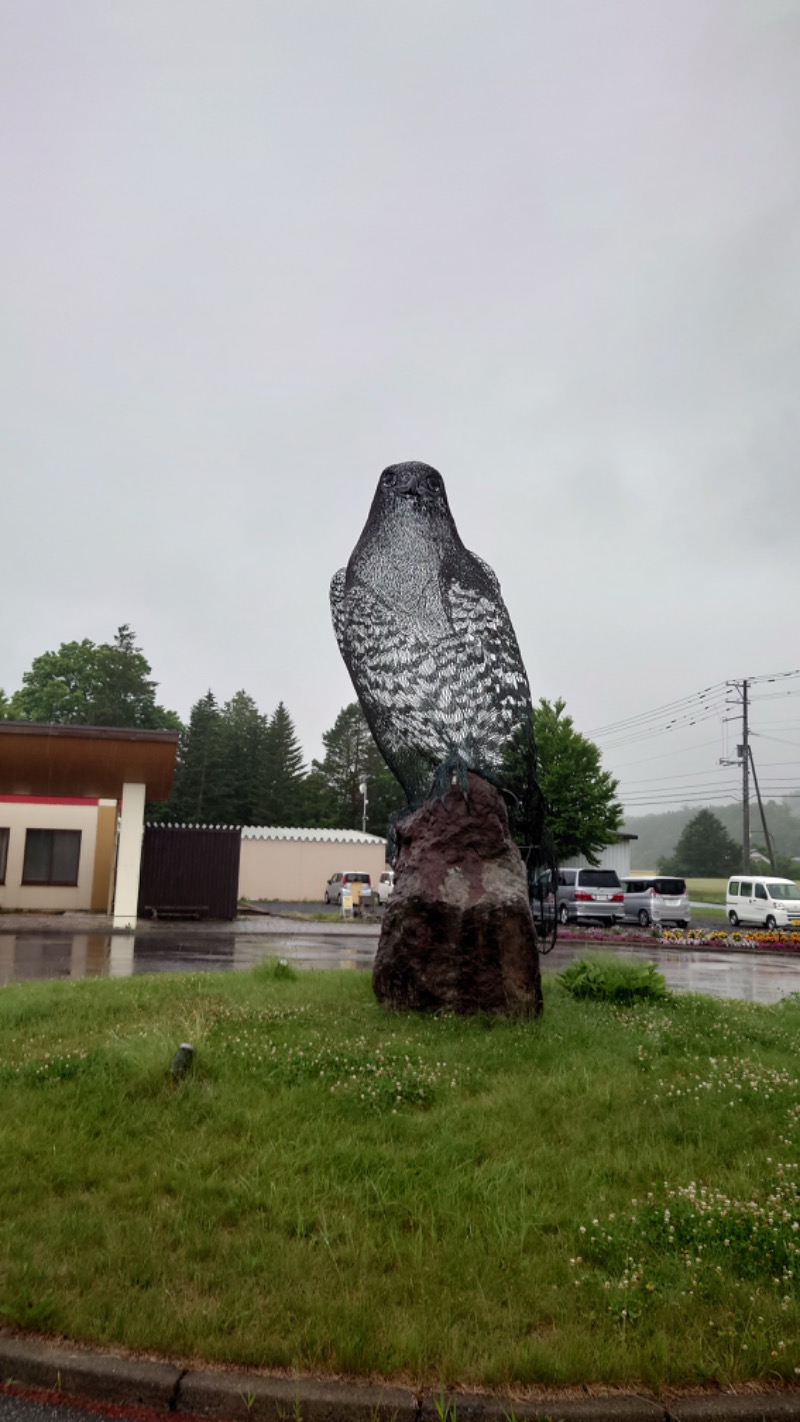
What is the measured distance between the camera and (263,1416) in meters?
2.62

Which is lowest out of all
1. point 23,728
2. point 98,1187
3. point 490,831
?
point 98,1187

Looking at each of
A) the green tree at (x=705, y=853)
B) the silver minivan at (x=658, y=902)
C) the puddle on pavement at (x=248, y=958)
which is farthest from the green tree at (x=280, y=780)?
the green tree at (x=705, y=853)

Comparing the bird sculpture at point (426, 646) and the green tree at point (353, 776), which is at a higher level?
the green tree at point (353, 776)

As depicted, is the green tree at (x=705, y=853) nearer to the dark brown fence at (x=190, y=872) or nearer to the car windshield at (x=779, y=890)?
the car windshield at (x=779, y=890)

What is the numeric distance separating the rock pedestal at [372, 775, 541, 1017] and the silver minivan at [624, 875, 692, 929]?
21.7 m

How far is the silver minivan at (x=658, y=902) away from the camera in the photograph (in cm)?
2744

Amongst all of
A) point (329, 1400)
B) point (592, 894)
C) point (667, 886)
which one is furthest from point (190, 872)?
point (329, 1400)

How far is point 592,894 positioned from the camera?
87.5 feet

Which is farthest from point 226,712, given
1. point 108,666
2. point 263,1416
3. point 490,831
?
point 263,1416

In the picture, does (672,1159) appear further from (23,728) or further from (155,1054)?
(23,728)

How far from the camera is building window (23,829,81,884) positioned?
1047 inches

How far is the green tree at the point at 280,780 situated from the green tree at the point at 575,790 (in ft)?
92.7

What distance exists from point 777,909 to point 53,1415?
99.9ft

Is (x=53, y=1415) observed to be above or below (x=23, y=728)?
below
